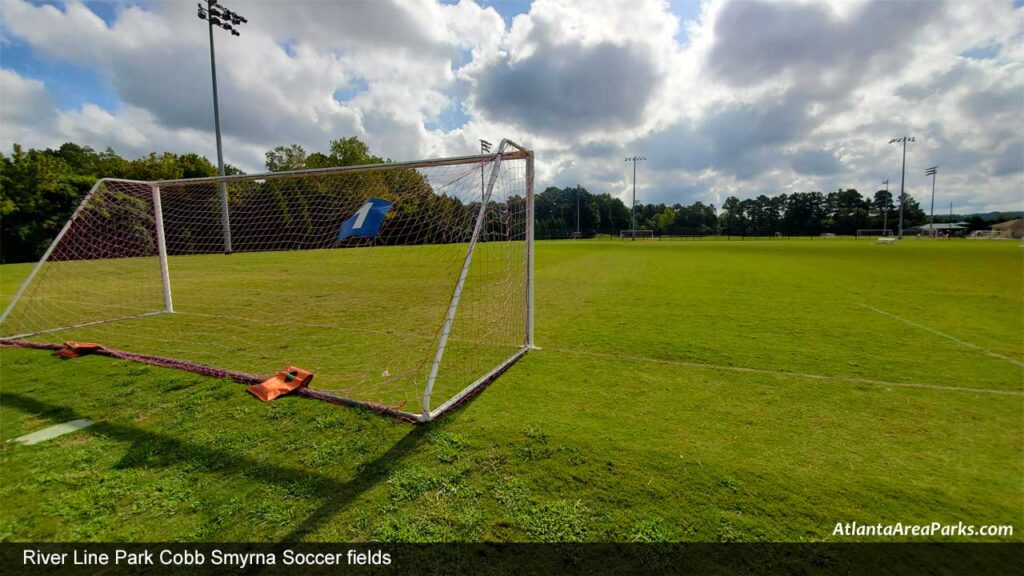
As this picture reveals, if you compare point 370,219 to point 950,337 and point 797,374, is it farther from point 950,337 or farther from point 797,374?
point 950,337

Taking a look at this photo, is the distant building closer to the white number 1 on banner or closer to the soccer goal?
the soccer goal

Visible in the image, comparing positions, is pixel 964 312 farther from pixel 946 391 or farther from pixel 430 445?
pixel 430 445

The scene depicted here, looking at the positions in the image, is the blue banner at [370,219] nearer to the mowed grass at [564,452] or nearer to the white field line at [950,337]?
the mowed grass at [564,452]

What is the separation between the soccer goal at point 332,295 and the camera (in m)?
4.23

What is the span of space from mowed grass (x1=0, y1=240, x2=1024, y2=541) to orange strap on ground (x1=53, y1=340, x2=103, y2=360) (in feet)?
0.52

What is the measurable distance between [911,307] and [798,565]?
28.3ft

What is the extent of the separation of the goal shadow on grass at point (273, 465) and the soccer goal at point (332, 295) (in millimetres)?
536

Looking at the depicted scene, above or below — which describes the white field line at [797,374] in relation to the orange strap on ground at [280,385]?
below

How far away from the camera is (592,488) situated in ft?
7.71

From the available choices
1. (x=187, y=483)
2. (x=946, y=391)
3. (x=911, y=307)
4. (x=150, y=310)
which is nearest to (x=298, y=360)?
(x=187, y=483)

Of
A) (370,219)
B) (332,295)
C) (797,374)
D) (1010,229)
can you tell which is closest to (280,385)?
(370,219)

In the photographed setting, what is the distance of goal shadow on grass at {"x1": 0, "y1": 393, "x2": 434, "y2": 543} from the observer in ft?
7.20

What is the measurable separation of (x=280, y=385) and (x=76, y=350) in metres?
3.40

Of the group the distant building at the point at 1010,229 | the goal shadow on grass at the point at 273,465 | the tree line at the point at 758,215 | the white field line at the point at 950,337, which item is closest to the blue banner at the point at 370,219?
the goal shadow on grass at the point at 273,465
